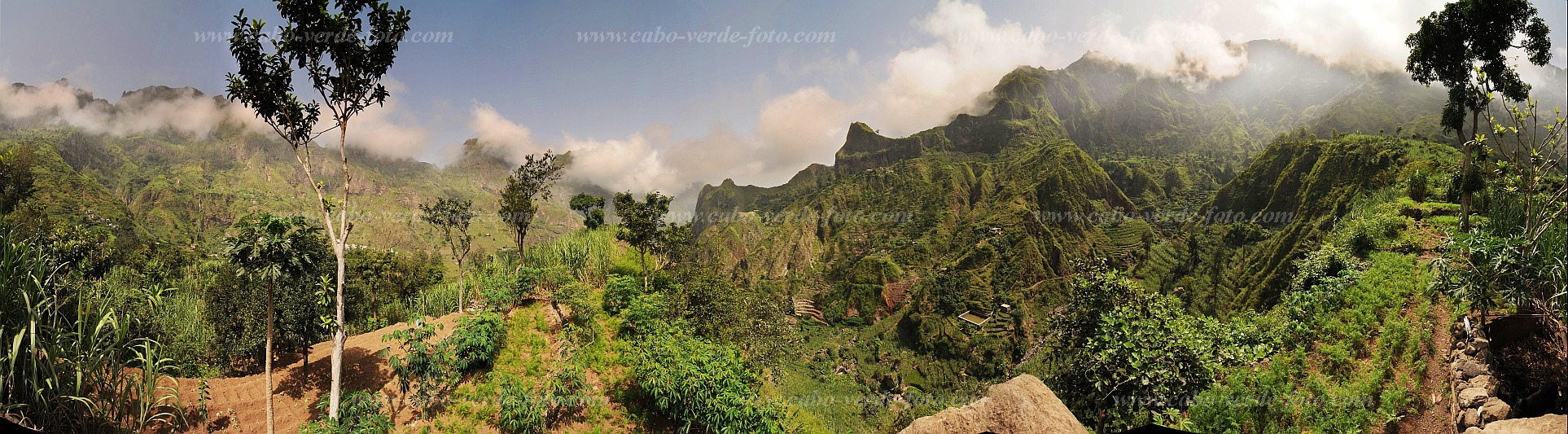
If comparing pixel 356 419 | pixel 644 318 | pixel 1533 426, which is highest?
pixel 644 318

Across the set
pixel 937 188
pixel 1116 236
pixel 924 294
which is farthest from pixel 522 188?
pixel 937 188

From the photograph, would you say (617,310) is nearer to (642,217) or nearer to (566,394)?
(566,394)

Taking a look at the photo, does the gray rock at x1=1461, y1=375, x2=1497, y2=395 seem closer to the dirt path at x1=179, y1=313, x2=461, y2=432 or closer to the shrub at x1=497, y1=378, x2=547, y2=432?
the shrub at x1=497, y1=378, x2=547, y2=432

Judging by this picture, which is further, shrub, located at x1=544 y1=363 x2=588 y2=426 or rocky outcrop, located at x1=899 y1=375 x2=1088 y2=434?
shrub, located at x1=544 y1=363 x2=588 y2=426

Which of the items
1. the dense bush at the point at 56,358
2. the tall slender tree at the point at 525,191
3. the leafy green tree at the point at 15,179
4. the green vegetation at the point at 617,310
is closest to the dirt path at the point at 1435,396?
the green vegetation at the point at 617,310

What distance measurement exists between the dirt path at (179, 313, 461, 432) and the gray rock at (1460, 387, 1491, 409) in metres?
18.6

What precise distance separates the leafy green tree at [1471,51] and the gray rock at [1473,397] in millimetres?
5499

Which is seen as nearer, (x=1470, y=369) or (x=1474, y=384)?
(x=1474, y=384)

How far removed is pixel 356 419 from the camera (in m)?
8.88

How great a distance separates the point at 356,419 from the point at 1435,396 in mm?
19492

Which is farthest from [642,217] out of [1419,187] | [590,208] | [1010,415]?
[1419,187]

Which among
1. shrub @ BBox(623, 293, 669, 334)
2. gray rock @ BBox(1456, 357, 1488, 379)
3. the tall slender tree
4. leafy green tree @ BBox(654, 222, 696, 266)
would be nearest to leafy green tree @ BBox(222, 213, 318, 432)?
shrub @ BBox(623, 293, 669, 334)

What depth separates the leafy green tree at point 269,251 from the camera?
8.09 m

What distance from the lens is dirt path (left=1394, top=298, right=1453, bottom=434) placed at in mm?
8328
